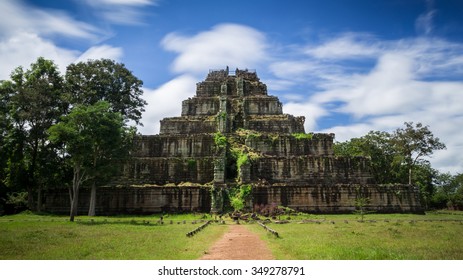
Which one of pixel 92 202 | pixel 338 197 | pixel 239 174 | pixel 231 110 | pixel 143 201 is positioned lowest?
pixel 92 202

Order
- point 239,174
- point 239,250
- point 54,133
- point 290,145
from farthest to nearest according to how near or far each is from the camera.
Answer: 1. point 290,145
2. point 239,174
3. point 54,133
4. point 239,250

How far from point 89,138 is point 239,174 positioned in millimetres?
16979

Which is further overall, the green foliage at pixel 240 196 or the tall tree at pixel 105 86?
the tall tree at pixel 105 86

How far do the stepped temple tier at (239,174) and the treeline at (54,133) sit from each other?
323 centimetres

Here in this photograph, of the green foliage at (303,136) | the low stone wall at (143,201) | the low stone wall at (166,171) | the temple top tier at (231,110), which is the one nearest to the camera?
the low stone wall at (143,201)

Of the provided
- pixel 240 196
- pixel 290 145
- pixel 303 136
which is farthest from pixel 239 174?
pixel 303 136

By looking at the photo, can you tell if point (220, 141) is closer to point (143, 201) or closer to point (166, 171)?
point (166, 171)

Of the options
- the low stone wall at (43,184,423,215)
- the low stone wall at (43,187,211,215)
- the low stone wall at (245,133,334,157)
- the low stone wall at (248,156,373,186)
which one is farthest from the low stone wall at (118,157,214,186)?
the low stone wall at (245,133,334,157)

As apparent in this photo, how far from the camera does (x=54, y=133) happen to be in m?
28.7

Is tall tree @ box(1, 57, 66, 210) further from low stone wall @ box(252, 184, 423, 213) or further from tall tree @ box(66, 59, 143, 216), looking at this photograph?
low stone wall @ box(252, 184, 423, 213)

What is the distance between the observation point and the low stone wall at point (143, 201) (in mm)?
36969

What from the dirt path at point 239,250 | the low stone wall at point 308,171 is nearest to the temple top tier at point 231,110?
the low stone wall at point 308,171

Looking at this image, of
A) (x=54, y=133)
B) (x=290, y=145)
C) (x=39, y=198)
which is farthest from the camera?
(x=290, y=145)

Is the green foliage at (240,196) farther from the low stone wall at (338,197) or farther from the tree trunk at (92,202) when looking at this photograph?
the tree trunk at (92,202)
